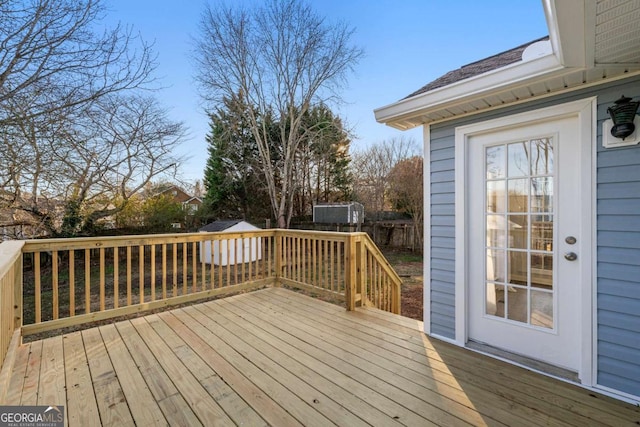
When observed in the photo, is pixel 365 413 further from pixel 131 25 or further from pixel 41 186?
pixel 41 186

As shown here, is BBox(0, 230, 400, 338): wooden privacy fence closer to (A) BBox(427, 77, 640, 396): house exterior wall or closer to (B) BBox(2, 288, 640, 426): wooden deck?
(B) BBox(2, 288, 640, 426): wooden deck

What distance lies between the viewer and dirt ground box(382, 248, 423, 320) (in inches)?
201

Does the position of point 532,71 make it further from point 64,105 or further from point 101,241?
point 64,105

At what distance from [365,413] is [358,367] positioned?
1.66 ft

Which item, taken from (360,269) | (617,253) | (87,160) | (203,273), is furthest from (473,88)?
(87,160)

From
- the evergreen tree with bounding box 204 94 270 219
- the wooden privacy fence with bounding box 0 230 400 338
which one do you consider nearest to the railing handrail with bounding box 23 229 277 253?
the wooden privacy fence with bounding box 0 230 400 338

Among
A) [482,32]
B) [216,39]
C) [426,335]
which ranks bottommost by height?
[426,335]

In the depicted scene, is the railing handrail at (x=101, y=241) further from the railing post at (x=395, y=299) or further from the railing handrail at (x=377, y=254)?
the railing post at (x=395, y=299)

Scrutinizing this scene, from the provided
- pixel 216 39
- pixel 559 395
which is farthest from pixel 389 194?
pixel 559 395

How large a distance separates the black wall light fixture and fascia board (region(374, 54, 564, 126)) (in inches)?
15.8

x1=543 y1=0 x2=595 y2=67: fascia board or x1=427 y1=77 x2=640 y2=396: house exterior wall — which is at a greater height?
x1=543 y1=0 x2=595 y2=67: fascia board

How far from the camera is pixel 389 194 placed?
12141 millimetres

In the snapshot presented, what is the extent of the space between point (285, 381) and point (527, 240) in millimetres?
2150

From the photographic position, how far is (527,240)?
7.40ft
